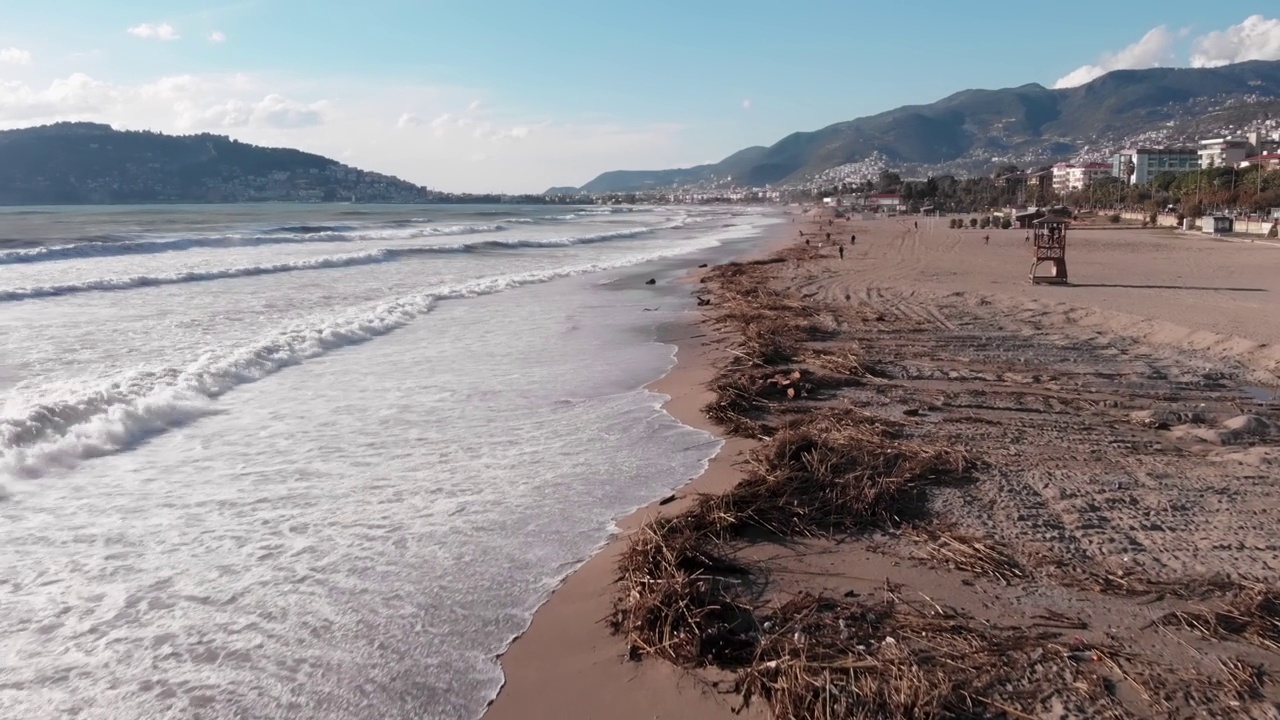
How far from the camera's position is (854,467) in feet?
16.3

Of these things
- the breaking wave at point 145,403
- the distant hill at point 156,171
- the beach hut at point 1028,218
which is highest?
the distant hill at point 156,171

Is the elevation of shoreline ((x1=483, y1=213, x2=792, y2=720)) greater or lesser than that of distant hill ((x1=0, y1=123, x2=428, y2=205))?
lesser

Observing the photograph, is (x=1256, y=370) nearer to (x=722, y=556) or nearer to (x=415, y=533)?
(x=722, y=556)

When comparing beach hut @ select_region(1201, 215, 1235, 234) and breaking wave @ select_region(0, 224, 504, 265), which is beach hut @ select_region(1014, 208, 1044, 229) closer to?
beach hut @ select_region(1201, 215, 1235, 234)

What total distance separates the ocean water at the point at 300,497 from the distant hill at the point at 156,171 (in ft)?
391

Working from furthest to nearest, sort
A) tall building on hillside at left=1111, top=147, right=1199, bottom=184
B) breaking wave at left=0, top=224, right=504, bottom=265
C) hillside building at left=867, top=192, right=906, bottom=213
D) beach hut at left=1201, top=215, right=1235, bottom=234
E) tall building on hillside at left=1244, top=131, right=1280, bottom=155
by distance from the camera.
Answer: tall building on hillside at left=1111, top=147, right=1199, bottom=184, tall building on hillside at left=1244, top=131, right=1280, bottom=155, hillside building at left=867, top=192, right=906, bottom=213, beach hut at left=1201, top=215, right=1235, bottom=234, breaking wave at left=0, top=224, right=504, bottom=265

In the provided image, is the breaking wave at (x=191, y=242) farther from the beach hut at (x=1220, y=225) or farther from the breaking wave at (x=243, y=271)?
the beach hut at (x=1220, y=225)

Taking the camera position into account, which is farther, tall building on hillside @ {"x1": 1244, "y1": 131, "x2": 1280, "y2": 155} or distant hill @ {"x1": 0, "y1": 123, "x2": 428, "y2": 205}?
tall building on hillside @ {"x1": 1244, "y1": 131, "x2": 1280, "y2": 155}

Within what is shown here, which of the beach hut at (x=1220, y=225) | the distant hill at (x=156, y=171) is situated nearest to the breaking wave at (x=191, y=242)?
the beach hut at (x=1220, y=225)

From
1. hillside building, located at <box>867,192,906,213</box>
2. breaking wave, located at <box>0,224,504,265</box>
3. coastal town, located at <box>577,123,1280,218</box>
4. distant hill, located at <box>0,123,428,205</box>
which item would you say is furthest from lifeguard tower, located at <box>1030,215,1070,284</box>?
distant hill, located at <box>0,123,428,205</box>

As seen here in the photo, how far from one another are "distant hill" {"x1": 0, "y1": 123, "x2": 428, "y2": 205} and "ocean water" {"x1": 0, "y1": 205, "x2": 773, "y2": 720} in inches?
4695

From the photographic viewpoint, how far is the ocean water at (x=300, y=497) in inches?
127

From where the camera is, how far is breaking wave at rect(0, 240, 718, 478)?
5879 mm

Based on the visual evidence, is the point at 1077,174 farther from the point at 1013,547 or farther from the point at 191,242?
the point at 1013,547
